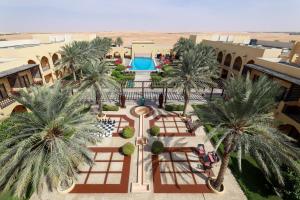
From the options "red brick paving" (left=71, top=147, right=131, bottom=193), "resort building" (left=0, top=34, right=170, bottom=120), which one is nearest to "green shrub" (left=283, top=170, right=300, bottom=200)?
"red brick paving" (left=71, top=147, right=131, bottom=193)

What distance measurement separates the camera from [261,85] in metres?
9.94

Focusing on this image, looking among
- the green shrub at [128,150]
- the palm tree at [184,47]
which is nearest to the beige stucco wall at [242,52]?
the palm tree at [184,47]

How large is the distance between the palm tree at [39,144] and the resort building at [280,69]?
46.7 feet

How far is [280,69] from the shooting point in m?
19.5

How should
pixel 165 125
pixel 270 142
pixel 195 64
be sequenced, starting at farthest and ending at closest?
1. pixel 165 125
2. pixel 195 64
3. pixel 270 142

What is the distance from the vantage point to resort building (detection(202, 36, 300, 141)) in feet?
56.5

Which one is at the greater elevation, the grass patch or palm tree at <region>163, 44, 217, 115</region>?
palm tree at <region>163, 44, 217, 115</region>

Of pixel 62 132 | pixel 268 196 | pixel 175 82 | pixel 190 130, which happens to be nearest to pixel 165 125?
pixel 190 130

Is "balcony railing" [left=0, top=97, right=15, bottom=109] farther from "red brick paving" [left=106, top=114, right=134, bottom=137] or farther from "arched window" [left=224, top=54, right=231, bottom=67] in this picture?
"arched window" [left=224, top=54, right=231, bottom=67]

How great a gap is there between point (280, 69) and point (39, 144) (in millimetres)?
25224

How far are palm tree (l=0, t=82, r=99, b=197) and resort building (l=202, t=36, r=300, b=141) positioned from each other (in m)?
14.2

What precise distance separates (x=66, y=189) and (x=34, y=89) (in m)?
7.73

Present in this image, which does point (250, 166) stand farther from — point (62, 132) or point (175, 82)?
point (62, 132)

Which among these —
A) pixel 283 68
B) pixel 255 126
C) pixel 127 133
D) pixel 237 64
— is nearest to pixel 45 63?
pixel 127 133
